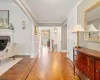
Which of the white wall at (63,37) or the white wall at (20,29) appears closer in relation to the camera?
the white wall at (20,29)

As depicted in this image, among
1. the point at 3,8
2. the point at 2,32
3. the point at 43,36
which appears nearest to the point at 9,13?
the point at 3,8

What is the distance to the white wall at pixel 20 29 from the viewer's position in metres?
8.69

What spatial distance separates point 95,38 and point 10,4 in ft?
22.2

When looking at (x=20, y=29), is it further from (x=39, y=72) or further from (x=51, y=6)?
(x=39, y=72)

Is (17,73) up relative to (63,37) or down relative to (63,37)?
down

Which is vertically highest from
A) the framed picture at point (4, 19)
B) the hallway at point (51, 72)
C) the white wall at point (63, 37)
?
the framed picture at point (4, 19)

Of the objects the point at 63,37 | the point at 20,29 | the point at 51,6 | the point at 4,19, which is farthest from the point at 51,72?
the point at 63,37

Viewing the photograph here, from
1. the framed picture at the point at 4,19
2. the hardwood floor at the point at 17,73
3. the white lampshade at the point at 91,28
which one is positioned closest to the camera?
the white lampshade at the point at 91,28

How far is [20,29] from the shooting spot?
874cm

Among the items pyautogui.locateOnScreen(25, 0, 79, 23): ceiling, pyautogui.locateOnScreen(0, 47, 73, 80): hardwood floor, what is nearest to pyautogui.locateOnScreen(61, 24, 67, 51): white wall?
pyautogui.locateOnScreen(25, 0, 79, 23): ceiling

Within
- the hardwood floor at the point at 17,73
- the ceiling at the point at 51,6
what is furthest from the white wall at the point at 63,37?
the hardwood floor at the point at 17,73

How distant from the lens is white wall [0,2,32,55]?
8688 mm

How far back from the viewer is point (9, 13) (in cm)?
871

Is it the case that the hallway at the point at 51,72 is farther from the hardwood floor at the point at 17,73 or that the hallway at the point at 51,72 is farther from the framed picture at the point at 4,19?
the framed picture at the point at 4,19
